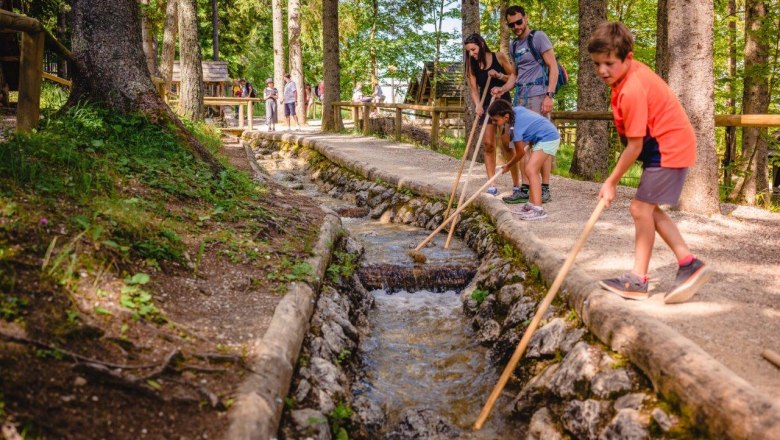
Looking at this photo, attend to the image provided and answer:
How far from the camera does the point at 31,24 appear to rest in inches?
197

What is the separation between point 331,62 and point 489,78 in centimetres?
1210

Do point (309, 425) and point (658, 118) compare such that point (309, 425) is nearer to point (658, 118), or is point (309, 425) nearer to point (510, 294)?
point (510, 294)

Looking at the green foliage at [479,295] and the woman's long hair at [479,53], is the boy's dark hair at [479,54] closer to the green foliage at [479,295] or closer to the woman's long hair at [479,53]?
the woman's long hair at [479,53]

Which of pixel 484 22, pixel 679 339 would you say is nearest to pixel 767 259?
pixel 679 339

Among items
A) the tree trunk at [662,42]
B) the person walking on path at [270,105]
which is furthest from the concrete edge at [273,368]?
the person walking on path at [270,105]

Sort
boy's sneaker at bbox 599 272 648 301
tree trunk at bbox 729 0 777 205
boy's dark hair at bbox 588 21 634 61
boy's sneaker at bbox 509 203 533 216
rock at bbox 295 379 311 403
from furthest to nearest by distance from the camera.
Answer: tree trunk at bbox 729 0 777 205 < boy's sneaker at bbox 509 203 533 216 < boy's sneaker at bbox 599 272 648 301 < boy's dark hair at bbox 588 21 634 61 < rock at bbox 295 379 311 403

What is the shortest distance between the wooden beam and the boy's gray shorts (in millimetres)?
4708

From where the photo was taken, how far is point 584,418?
3.15 m

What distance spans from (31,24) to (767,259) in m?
6.17

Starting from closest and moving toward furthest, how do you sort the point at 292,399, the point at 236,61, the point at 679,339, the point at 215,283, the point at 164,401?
the point at 164,401
the point at 679,339
the point at 292,399
the point at 215,283
the point at 236,61

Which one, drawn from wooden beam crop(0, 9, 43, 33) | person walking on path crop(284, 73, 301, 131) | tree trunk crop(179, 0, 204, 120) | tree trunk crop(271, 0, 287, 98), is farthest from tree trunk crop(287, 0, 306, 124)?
wooden beam crop(0, 9, 43, 33)

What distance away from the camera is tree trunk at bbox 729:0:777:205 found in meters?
11.7

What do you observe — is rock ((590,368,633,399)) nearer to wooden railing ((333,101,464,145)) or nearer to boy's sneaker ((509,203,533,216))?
boy's sneaker ((509,203,533,216))

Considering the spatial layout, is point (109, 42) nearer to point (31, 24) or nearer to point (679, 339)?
point (31, 24)
